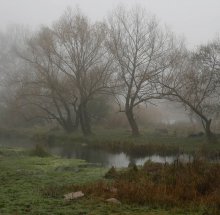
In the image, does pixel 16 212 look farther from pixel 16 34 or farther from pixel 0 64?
pixel 16 34

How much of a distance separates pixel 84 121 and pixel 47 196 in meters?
30.5

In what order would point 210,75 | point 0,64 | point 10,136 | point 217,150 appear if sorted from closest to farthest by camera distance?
point 217,150 < point 210,75 < point 10,136 < point 0,64

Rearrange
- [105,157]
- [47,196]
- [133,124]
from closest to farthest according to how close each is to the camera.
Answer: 1. [47,196]
2. [105,157]
3. [133,124]

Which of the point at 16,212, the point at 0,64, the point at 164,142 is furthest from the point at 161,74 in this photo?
the point at 0,64

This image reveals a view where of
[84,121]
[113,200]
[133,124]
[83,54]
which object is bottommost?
[113,200]

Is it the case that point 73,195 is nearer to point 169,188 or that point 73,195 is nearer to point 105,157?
point 169,188

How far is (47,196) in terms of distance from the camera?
42.1 ft

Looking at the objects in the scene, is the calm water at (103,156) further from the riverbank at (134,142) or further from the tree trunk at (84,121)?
the tree trunk at (84,121)

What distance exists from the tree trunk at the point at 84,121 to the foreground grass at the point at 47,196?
64.4 ft

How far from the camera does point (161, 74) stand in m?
37.0

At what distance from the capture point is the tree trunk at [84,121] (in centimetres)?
4116

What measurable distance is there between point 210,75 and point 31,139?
19.6 m

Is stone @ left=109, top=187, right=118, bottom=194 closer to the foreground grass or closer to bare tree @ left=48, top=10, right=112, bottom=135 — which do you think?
the foreground grass

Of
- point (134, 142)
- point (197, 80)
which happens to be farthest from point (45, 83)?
point (197, 80)
